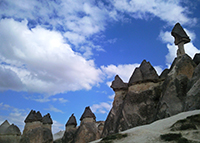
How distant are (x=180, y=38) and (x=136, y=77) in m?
4.15

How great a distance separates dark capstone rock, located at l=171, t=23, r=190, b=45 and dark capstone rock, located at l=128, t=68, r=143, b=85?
3.43 m

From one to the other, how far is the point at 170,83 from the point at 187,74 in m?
1.29

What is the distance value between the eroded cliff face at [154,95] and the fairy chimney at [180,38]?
90 centimetres

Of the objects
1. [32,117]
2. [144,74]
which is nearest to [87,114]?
[32,117]

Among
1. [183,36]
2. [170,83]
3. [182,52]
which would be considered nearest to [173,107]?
[170,83]

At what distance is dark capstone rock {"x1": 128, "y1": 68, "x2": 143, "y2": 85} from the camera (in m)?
14.6

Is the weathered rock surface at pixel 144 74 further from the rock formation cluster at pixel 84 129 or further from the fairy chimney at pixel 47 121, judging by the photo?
the fairy chimney at pixel 47 121

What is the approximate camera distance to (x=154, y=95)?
13.6 m

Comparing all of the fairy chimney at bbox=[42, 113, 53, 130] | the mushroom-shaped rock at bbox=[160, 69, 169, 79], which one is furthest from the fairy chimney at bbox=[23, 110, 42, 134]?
the mushroom-shaped rock at bbox=[160, 69, 169, 79]

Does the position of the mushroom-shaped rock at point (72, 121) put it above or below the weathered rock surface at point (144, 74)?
below

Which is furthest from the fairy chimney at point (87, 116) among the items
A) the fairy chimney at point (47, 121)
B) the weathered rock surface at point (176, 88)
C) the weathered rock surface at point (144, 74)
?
the weathered rock surface at point (176, 88)

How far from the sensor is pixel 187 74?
11.8 metres

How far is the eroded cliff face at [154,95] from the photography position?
10495mm

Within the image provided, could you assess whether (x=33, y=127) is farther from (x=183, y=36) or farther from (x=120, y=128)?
(x=183, y=36)
